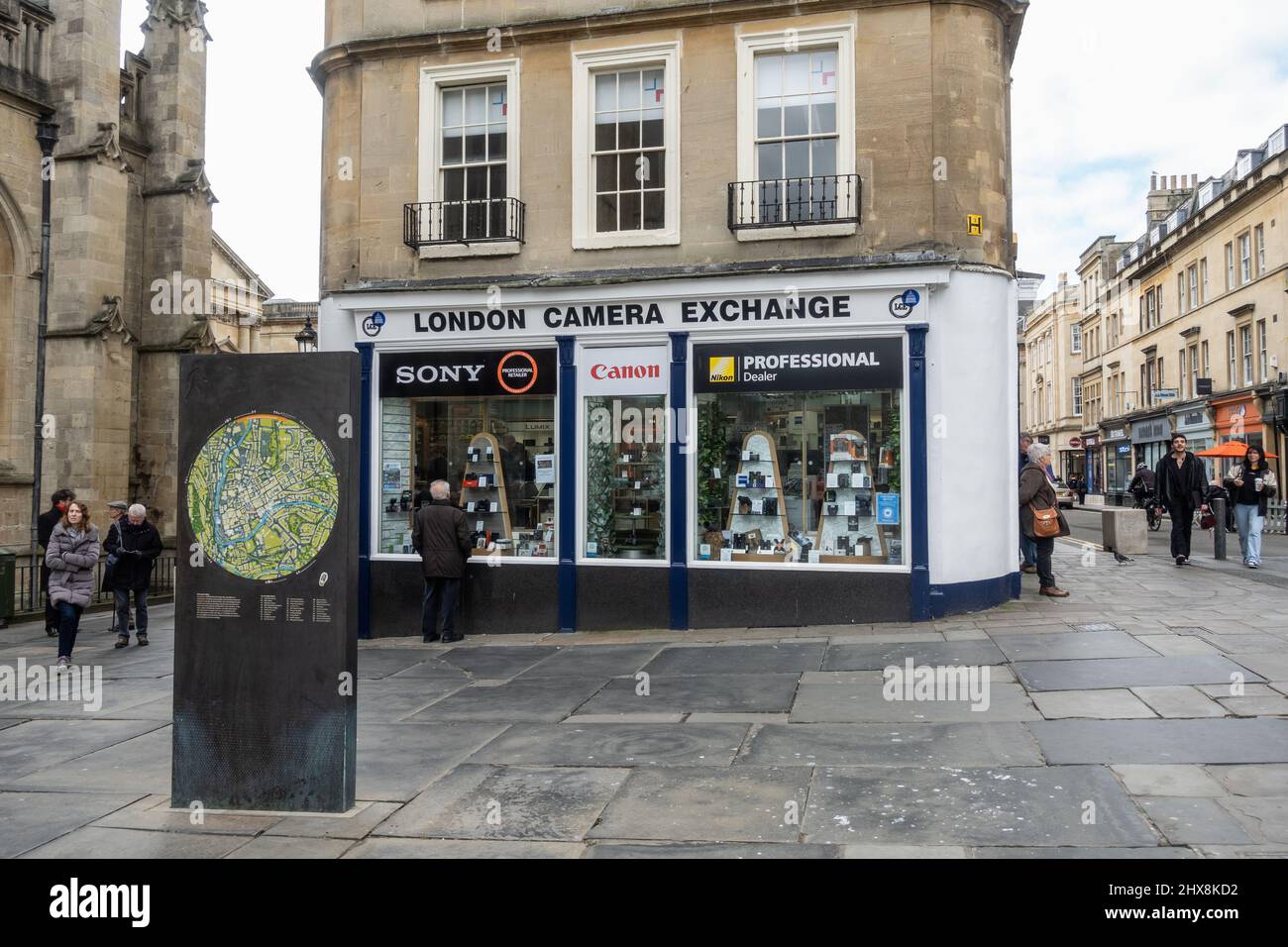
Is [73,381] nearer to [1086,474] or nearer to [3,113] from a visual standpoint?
[3,113]

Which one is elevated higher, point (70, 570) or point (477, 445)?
point (477, 445)

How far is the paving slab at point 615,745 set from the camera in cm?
650

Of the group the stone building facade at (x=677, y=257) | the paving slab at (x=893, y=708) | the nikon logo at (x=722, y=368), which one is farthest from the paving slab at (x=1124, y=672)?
the nikon logo at (x=722, y=368)

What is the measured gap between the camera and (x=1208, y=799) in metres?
5.21

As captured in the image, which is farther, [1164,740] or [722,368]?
[722,368]

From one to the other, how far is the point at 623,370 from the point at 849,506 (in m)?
3.05

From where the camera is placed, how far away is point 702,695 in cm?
836

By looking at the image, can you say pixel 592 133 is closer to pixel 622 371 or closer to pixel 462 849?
pixel 622 371

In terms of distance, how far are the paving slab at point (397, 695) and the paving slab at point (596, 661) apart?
0.77 m

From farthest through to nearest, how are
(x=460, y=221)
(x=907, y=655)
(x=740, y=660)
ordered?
(x=460, y=221) < (x=740, y=660) < (x=907, y=655)

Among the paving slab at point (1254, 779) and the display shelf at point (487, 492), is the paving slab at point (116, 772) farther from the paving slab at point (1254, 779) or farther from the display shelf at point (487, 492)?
the paving slab at point (1254, 779)

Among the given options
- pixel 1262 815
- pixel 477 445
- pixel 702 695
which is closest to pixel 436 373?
pixel 477 445

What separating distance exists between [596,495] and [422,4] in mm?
6615
